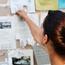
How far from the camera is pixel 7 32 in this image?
1199 mm

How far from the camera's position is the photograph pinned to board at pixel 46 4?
1219 mm

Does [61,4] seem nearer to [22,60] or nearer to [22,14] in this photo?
[22,14]

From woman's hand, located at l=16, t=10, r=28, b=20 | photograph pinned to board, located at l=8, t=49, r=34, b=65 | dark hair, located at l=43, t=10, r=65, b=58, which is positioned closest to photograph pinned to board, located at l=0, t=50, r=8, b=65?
photograph pinned to board, located at l=8, t=49, r=34, b=65

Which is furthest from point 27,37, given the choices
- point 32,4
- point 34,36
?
point 32,4

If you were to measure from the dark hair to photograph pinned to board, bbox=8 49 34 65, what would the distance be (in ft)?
0.83

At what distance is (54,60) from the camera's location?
0.99 meters

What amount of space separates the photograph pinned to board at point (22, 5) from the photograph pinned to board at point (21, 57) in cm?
15

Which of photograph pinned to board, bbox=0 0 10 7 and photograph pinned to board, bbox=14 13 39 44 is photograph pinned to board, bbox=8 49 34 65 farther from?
photograph pinned to board, bbox=0 0 10 7

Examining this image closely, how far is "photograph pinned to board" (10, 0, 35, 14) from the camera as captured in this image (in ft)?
3.92

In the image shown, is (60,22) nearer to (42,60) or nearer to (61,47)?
(61,47)

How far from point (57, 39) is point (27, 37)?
28 centimetres

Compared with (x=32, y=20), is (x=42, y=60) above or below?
below

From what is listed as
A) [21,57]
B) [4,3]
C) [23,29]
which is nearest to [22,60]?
[21,57]

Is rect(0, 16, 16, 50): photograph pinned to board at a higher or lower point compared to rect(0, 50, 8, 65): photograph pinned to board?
higher
